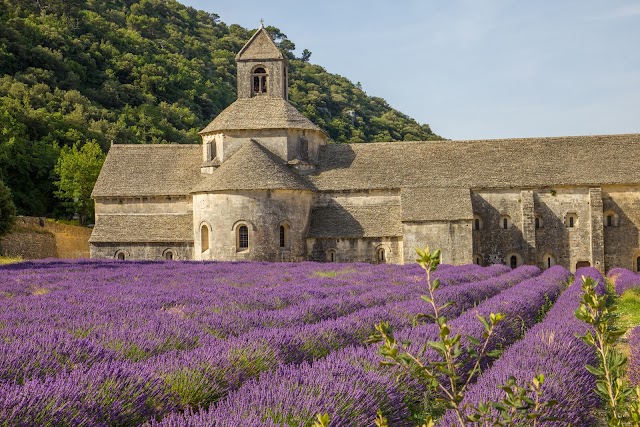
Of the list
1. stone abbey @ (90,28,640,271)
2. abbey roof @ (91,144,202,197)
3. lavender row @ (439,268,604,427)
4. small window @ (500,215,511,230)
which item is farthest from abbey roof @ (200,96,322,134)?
lavender row @ (439,268,604,427)

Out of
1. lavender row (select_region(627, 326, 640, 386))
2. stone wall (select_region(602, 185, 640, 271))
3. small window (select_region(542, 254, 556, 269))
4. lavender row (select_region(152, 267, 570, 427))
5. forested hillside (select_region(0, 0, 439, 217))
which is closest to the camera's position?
lavender row (select_region(152, 267, 570, 427))

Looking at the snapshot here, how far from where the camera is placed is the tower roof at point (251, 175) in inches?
1433

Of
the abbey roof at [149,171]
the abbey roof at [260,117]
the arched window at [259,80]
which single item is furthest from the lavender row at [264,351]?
the arched window at [259,80]

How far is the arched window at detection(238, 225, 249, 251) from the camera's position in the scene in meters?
36.7

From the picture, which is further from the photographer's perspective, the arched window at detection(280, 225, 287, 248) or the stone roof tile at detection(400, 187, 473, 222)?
the arched window at detection(280, 225, 287, 248)

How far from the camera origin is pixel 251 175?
36906 millimetres

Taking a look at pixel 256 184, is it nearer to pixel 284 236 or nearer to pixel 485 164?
pixel 284 236

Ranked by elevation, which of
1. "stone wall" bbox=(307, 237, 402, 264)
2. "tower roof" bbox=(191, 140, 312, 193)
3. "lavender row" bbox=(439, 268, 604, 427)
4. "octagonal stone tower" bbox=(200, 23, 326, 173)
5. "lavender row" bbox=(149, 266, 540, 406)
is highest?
"octagonal stone tower" bbox=(200, 23, 326, 173)

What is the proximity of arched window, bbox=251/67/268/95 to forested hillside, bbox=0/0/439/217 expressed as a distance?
1906 centimetres

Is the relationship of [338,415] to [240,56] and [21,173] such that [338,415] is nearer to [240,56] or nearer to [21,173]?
[240,56]

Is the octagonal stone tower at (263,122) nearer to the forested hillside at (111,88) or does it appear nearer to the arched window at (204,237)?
the arched window at (204,237)

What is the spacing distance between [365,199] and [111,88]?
49.3 meters

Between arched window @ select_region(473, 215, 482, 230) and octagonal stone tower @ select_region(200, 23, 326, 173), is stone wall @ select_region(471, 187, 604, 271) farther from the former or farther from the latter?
octagonal stone tower @ select_region(200, 23, 326, 173)

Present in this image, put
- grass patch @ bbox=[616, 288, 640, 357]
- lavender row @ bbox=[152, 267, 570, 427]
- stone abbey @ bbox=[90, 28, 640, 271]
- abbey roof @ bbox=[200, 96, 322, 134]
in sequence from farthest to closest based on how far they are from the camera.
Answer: abbey roof @ bbox=[200, 96, 322, 134], stone abbey @ bbox=[90, 28, 640, 271], grass patch @ bbox=[616, 288, 640, 357], lavender row @ bbox=[152, 267, 570, 427]
